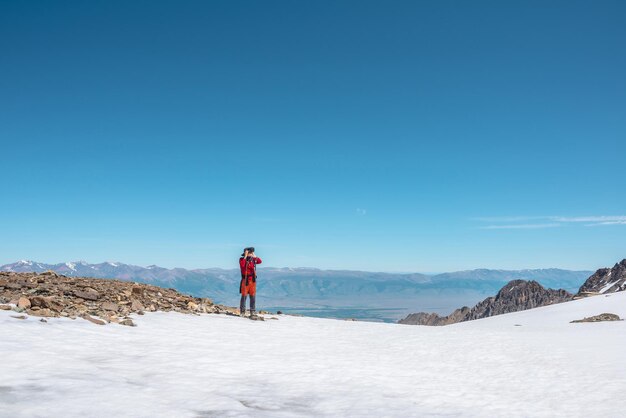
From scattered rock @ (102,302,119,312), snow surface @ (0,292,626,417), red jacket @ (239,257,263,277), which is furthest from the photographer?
red jacket @ (239,257,263,277)

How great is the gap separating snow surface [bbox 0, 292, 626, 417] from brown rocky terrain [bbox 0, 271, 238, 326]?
95cm

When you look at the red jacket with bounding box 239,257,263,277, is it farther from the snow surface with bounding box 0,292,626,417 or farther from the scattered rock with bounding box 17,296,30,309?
the scattered rock with bounding box 17,296,30,309

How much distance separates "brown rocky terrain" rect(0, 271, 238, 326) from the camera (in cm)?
1513

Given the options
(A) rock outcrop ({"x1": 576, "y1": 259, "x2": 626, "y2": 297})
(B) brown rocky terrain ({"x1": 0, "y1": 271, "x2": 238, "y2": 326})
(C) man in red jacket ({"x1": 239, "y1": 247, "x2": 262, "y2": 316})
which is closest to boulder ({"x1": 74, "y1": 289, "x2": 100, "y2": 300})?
(B) brown rocky terrain ({"x1": 0, "y1": 271, "x2": 238, "y2": 326})

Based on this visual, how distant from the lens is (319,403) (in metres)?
8.25

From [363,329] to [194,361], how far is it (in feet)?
38.6

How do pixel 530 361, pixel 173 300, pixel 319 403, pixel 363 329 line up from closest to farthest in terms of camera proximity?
pixel 319 403, pixel 530 361, pixel 363 329, pixel 173 300

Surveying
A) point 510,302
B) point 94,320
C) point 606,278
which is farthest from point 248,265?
point 510,302

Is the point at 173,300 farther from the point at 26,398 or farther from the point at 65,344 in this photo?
the point at 26,398

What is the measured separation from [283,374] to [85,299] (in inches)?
459

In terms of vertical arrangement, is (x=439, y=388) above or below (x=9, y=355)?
below

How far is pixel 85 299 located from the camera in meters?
18.3

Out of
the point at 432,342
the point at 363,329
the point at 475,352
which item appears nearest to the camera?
the point at 475,352

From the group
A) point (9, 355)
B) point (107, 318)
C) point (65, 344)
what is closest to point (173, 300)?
point (107, 318)
